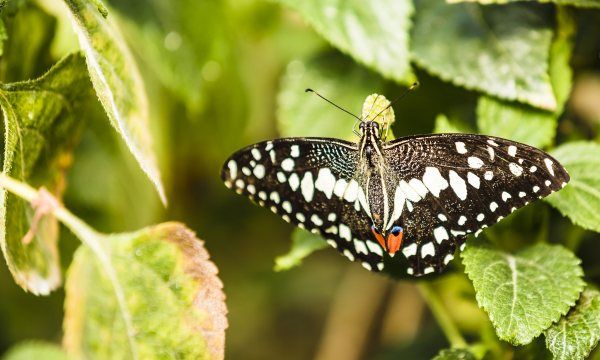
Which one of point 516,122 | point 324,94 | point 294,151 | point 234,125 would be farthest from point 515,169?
point 234,125

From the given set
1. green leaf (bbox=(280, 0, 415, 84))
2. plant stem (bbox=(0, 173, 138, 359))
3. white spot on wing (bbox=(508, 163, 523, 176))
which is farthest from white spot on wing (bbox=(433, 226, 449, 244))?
plant stem (bbox=(0, 173, 138, 359))

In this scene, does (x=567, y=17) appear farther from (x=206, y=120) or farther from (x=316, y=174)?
(x=206, y=120)

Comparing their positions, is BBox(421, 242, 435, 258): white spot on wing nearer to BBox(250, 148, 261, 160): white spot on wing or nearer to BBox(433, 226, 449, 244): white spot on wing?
BBox(433, 226, 449, 244): white spot on wing

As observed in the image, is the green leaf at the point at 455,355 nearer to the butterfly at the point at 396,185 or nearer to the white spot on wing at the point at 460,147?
the butterfly at the point at 396,185

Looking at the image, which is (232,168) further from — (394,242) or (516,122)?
(516,122)

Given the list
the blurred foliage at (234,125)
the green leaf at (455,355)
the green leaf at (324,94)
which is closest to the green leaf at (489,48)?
the blurred foliage at (234,125)


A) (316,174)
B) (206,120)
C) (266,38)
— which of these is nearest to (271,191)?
(316,174)
